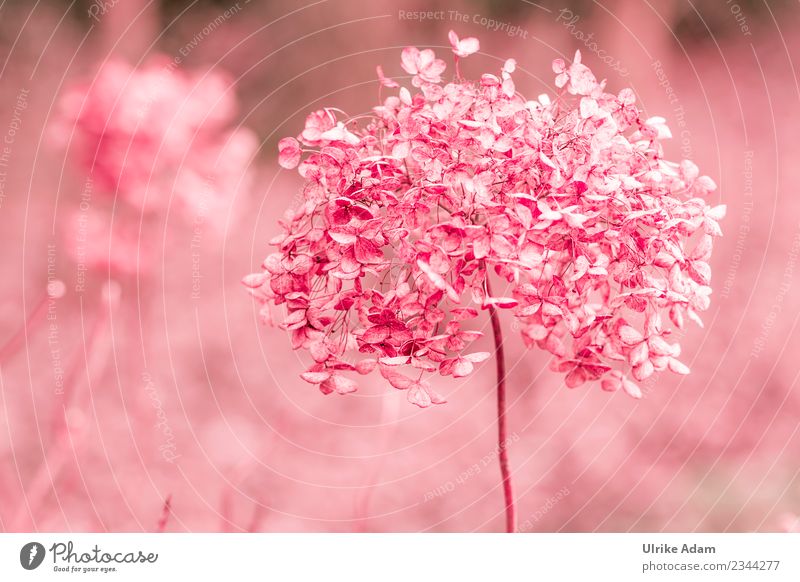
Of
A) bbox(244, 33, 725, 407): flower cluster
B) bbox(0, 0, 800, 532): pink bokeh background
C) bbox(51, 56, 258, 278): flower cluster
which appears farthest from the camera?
bbox(0, 0, 800, 532): pink bokeh background

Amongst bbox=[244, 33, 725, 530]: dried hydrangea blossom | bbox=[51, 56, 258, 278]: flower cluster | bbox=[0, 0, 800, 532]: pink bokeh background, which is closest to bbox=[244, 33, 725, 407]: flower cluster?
bbox=[244, 33, 725, 530]: dried hydrangea blossom

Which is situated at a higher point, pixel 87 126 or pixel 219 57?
pixel 219 57

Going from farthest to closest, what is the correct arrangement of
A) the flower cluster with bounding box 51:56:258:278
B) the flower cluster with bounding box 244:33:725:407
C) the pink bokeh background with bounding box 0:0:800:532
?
the pink bokeh background with bounding box 0:0:800:532
the flower cluster with bounding box 51:56:258:278
the flower cluster with bounding box 244:33:725:407

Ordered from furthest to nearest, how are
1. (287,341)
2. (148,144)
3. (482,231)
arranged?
(287,341), (148,144), (482,231)

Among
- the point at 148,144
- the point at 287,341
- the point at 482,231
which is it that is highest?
the point at 148,144

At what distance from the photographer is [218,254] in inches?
67.6

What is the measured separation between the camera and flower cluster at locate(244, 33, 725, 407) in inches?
22.8

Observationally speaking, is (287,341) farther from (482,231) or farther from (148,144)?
(482,231)

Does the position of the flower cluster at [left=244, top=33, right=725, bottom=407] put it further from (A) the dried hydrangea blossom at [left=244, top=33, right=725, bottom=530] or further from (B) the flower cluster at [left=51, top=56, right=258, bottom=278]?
(B) the flower cluster at [left=51, top=56, right=258, bottom=278]

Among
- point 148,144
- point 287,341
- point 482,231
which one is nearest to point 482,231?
point 482,231

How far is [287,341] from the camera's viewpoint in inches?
65.3
